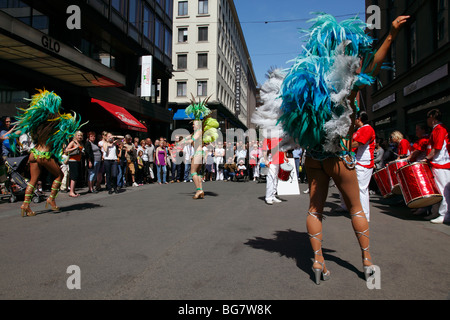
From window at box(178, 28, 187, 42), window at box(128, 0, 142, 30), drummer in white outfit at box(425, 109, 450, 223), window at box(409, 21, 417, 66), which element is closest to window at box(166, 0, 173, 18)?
window at box(128, 0, 142, 30)

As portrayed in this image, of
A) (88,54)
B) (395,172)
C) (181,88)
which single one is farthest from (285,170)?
(181,88)

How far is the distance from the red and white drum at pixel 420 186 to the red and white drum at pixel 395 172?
0.82 m

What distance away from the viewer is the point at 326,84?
9.68ft

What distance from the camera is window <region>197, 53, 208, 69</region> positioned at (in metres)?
39.0

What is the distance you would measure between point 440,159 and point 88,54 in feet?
51.1

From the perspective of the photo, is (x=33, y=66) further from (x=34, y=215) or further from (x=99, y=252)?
(x=99, y=252)

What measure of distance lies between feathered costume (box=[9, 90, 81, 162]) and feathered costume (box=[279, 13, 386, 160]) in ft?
16.6

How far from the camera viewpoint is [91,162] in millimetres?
10461

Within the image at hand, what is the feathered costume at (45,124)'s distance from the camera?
621 cm

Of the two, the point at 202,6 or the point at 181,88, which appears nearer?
the point at 181,88

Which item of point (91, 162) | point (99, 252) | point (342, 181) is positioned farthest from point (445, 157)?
point (91, 162)

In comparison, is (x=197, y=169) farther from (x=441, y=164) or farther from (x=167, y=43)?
(x=167, y=43)

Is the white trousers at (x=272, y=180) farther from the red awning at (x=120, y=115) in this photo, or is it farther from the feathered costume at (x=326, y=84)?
the red awning at (x=120, y=115)

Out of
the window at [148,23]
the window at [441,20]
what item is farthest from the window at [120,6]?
the window at [441,20]
